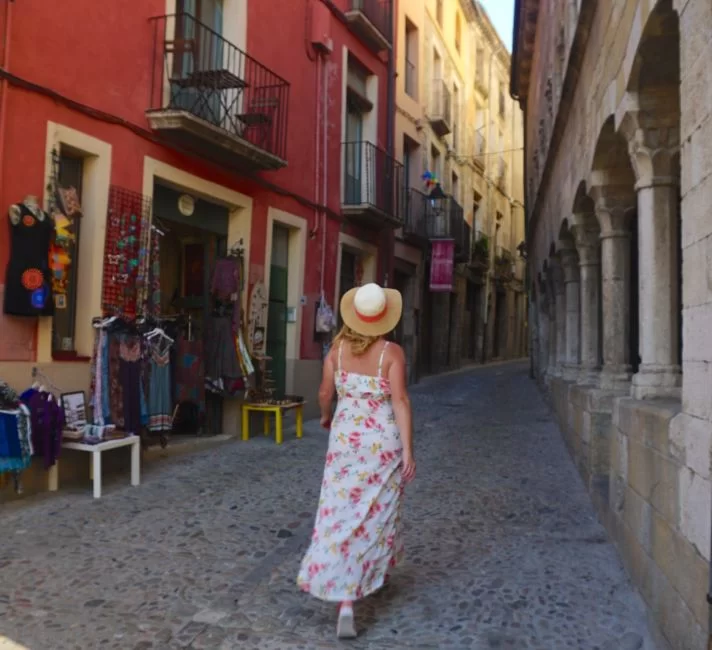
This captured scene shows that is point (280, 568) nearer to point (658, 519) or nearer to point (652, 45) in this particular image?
point (658, 519)

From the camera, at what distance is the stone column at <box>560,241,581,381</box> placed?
32.4 ft

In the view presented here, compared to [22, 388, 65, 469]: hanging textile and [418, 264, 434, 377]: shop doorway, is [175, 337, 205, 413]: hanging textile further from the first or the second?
[418, 264, 434, 377]: shop doorway

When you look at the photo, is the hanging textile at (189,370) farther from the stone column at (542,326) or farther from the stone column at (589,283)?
the stone column at (542,326)

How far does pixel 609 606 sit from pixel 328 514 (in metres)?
1.58

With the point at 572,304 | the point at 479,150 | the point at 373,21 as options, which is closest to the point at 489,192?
the point at 479,150

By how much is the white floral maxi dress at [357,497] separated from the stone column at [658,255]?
1.87 metres

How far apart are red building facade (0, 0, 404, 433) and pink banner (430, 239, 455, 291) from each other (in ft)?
13.1

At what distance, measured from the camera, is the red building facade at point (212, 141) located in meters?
6.28

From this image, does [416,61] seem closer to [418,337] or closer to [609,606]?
[418,337]

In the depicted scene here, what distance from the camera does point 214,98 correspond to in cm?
877

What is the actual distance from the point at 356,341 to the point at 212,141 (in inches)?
204

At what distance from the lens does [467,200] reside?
2406cm

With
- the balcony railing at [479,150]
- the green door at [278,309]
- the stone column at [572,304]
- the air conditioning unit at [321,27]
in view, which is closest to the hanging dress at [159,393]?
the green door at [278,309]

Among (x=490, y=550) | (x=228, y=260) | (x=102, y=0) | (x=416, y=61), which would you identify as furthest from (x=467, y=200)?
(x=490, y=550)
